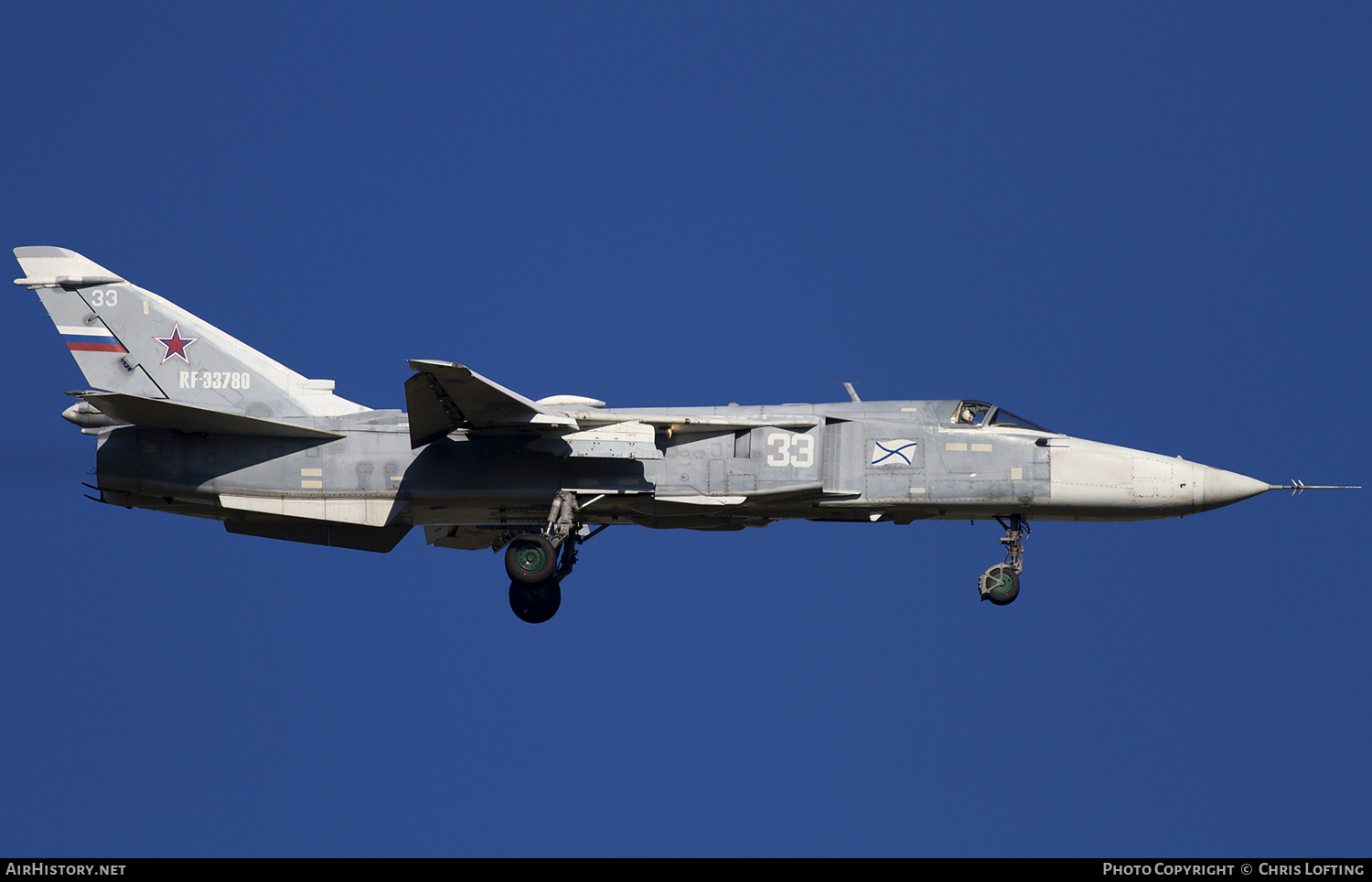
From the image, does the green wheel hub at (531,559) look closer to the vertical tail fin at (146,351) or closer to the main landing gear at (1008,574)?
the vertical tail fin at (146,351)

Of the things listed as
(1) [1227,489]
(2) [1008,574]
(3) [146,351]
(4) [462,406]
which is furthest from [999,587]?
(3) [146,351]

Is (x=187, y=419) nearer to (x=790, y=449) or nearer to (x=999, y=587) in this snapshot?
(x=790, y=449)

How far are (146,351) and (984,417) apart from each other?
13668 millimetres

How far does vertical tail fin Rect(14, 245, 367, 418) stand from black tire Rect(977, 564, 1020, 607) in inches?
412

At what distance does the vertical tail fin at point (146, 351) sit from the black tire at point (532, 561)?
11.8ft

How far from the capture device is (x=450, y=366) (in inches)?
948

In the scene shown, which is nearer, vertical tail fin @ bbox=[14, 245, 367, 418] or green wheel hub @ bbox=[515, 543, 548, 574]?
green wheel hub @ bbox=[515, 543, 548, 574]

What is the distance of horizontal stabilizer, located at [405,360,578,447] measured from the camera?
24656mm

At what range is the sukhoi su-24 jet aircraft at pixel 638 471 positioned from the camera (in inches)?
1054

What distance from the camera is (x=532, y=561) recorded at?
87.7 ft

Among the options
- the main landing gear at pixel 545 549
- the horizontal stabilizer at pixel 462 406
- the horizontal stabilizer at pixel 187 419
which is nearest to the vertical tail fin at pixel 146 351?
the horizontal stabilizer at pixel 187 419

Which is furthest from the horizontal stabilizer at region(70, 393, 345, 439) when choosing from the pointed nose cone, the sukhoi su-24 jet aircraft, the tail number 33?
the pointed nose cone

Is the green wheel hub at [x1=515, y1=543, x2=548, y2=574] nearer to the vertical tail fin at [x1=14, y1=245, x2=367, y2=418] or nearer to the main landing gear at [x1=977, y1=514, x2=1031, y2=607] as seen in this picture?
the vertical tail fin at [x1=14, y1=245, x2=367, y2=418]
